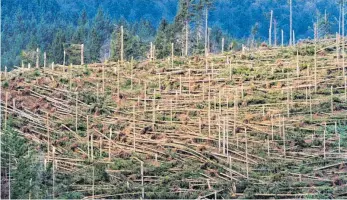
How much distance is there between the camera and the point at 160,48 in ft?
111

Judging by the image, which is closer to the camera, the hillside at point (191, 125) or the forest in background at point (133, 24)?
the hillside at point (191, 125)

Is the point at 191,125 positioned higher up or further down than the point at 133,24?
further down

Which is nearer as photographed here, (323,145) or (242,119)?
(323,145)

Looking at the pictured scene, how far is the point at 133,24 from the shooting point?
2240 inches

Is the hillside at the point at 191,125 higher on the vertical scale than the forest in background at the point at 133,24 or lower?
lower

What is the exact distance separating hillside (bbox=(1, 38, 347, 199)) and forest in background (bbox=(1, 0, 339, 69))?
902cm

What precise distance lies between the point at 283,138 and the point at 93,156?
14.7 ft

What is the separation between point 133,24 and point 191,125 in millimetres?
38400

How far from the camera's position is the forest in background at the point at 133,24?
34.8 metres

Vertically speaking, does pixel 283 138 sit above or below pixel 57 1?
below

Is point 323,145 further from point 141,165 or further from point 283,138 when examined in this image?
point 141,165

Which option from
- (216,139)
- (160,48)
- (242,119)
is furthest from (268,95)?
(160,48)

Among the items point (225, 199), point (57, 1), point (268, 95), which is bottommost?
point (225, 199)

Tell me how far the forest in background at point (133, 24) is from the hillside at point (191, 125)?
9.02 m
